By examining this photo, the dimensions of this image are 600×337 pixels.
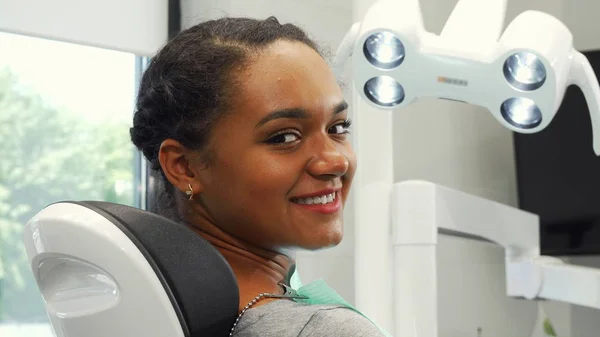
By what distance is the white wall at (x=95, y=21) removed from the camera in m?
2.46

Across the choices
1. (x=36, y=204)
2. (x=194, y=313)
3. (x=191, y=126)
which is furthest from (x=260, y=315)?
(x=36, y=204)

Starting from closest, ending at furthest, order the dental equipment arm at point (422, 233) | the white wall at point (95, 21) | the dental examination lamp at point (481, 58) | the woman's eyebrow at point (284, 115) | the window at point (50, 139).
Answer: the woman's eyebrow at point (284, 115)
the dental examination lamp at point (481, 58)
the dental equipment arm at point (422, 233)
the white wall at point (95, 21)
the window at point (50, 139)

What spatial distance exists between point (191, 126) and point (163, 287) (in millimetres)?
270

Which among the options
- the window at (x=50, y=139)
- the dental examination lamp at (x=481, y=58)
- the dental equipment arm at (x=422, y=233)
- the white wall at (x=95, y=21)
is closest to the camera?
the dental examination lamp at (x=481, y=58)

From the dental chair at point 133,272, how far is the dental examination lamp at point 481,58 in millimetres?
476

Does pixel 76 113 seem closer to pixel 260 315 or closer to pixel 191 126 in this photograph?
pixel 191 126

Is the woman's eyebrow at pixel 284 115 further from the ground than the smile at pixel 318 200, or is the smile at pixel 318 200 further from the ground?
the woman's eyebrow at pixel 284 115

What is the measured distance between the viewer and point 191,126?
1.00 meters

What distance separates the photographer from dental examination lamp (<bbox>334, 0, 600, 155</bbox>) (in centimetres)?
114

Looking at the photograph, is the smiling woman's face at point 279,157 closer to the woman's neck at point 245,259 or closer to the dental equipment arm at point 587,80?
the woman's neck at point 245,259

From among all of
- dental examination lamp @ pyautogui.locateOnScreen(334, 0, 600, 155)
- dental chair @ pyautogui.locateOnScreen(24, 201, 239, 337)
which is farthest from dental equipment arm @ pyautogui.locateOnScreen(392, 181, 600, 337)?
dental chair @ pyautogui.locateOnScreen(24, 201, 239, 337)

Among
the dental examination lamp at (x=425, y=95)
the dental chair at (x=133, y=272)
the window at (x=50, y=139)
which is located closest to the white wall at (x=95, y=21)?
the window at (x=50, y=139)

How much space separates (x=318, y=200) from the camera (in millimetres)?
986

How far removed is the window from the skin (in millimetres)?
1726
